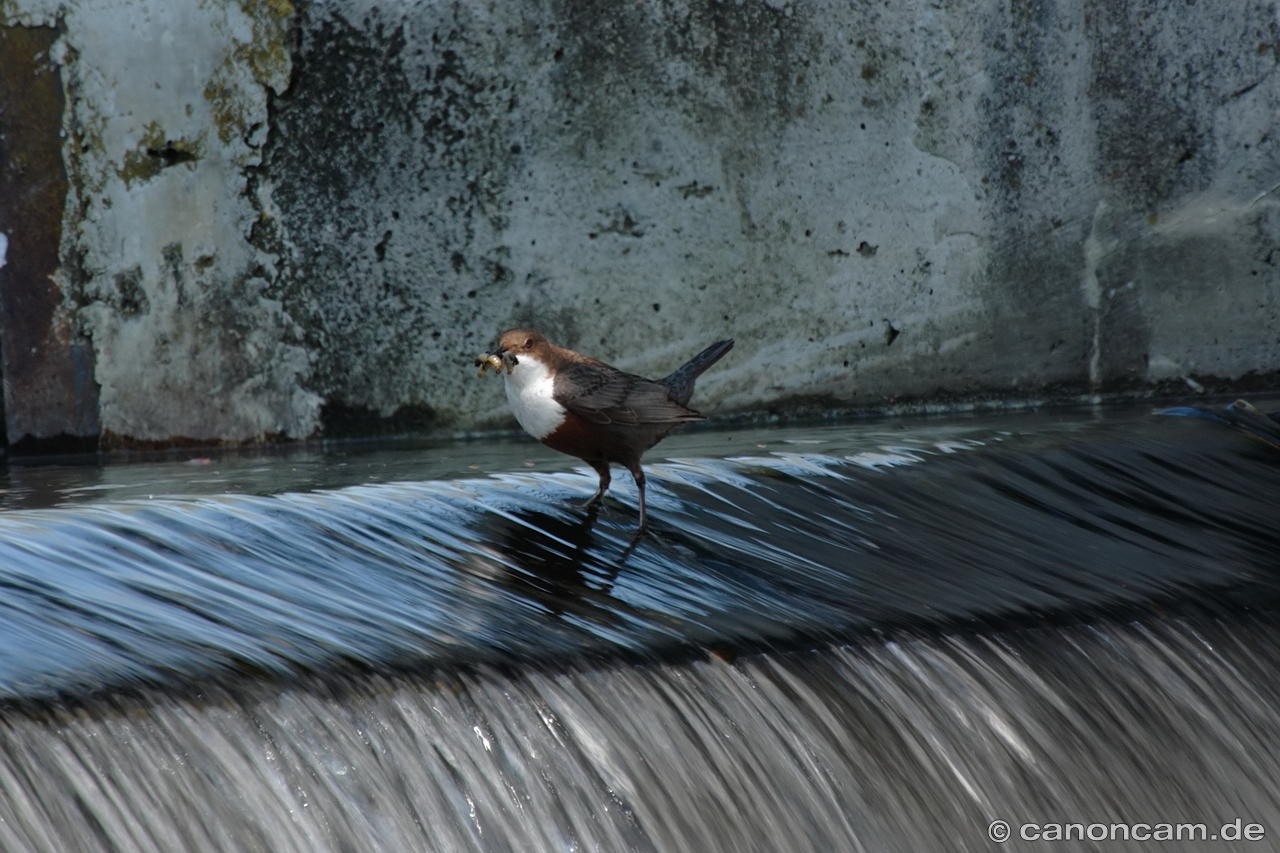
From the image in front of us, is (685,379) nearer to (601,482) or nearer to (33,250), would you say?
(601,482)

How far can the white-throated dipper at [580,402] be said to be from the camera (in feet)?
8.34

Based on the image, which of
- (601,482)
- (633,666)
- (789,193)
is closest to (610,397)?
(601,482)

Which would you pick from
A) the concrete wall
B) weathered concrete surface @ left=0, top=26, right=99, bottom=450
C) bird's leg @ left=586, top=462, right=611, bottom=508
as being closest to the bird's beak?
bird's leg @ left=586, top=462, right=611, bottom=508

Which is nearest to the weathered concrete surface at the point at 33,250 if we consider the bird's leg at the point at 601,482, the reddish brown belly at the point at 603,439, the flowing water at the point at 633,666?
Answer: the flowing water at the point at 633,666

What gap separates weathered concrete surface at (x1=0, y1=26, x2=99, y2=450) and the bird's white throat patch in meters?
3.02

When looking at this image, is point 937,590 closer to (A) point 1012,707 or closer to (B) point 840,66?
(A) point 1012,707

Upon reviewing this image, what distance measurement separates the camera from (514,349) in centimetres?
261

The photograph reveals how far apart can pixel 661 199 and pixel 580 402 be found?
297cm

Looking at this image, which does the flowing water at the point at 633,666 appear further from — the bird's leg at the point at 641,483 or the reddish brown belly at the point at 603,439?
the reddish brown belly at the point at 603,439

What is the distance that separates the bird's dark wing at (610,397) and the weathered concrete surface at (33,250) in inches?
124

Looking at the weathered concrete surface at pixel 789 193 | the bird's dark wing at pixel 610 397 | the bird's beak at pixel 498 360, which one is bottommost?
the bird's dark wing at pixel 610 397

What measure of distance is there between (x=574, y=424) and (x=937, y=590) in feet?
2.75

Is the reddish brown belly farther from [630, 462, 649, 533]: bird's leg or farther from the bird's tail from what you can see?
the bird's tail

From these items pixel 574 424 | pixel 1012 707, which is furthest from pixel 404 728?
pixel 1012 707
